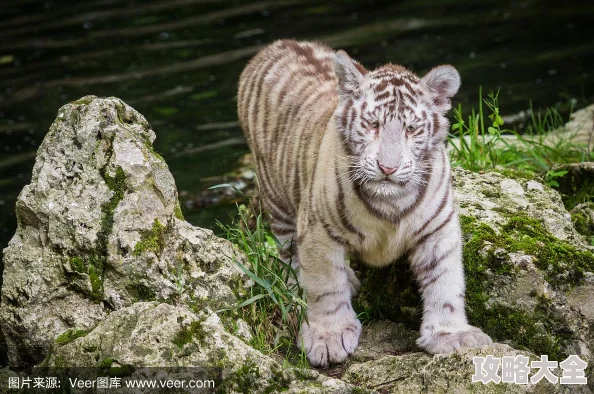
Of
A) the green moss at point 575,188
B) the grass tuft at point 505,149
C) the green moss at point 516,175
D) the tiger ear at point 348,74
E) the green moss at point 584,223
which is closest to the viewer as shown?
the tiger ear at point 348,74

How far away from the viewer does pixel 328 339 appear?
4.39 metres

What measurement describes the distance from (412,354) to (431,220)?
0.63m

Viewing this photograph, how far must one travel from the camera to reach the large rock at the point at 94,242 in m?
4.20

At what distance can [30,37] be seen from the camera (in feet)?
45.0

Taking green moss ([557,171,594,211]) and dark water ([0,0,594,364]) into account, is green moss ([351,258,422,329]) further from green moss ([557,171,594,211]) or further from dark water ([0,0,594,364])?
dark water ([0,0,594,364])

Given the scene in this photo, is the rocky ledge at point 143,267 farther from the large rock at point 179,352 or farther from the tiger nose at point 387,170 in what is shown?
the tiger nose at point 387,170

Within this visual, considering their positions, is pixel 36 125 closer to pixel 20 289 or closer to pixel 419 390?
pixel 20 289

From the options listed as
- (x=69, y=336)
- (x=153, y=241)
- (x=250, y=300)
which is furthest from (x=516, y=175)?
(x=69, y=336)

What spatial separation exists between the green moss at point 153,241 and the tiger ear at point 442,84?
1417 mm

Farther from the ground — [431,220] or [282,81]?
[282,81]

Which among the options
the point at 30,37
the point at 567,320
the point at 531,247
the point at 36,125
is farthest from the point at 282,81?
the point at 30,37

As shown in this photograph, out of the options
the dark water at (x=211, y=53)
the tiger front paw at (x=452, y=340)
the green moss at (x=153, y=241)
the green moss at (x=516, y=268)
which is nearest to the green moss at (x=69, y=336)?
the green moss at (x=153, y=241)

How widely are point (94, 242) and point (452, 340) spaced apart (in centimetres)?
170

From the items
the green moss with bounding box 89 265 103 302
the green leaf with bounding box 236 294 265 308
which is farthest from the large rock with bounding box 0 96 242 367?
the green leaf with bounding box 236 294 265 308
